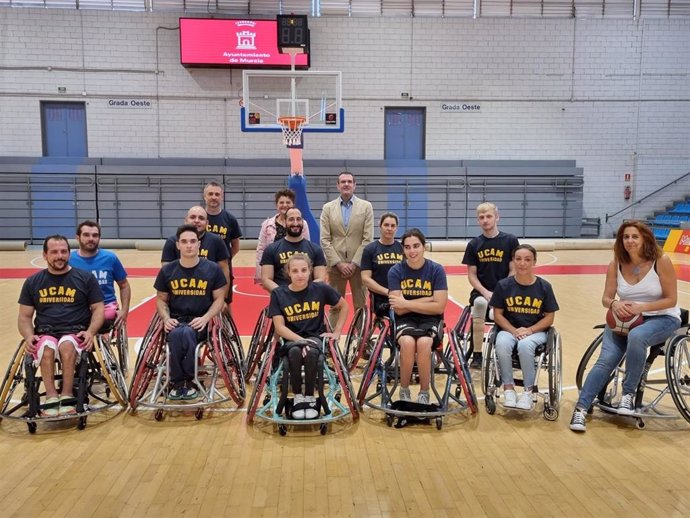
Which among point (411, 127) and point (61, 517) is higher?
point (411, 127)

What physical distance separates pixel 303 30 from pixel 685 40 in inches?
452

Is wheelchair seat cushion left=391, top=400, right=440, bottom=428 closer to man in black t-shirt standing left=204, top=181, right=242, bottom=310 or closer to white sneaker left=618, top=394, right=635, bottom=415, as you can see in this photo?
white sneaker left=618, top=394, right=635, bottom=415

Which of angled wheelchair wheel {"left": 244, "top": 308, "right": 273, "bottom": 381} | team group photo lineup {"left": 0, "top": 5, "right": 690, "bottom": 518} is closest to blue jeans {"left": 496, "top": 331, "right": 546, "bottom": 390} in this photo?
team group photo lineup {"left": 0, "top": 5, "right": 690, "bottom": 518}

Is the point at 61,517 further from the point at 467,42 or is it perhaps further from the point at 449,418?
the point at 467,42

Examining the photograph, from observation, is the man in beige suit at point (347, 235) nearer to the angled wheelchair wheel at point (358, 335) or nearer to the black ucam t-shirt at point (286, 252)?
the angled wheelchair wheel at point (358, 335)

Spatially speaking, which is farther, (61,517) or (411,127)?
(411,127)

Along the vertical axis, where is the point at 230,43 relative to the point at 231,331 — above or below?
above

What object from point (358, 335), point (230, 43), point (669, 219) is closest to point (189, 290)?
point (358, 335)

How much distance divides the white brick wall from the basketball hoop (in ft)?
18.1

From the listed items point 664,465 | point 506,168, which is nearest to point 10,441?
A: point 664,465

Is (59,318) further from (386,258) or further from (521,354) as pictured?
(521,354)

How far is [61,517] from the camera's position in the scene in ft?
8.39

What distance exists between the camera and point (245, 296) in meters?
8.06

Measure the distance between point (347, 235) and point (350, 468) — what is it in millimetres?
2534
